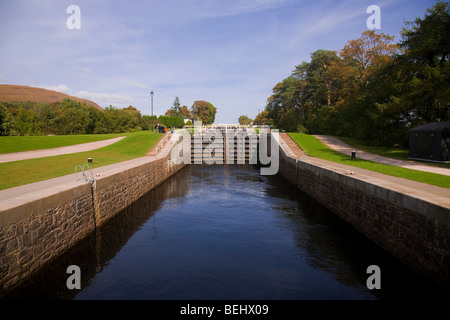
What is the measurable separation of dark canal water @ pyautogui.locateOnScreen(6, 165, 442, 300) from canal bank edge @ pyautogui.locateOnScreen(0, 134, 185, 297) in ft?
1.38

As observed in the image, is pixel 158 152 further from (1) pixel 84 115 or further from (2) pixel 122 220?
(1) pixel 84 115

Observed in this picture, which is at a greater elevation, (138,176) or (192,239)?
(138,176)

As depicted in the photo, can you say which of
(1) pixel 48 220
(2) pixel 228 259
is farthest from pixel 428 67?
(1) pixel 48 220

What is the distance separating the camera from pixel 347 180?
1209 cm

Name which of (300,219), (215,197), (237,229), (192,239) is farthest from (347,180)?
(215,197)

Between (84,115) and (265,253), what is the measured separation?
52046 mm

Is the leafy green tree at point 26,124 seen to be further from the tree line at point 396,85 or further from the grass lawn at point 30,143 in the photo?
the tree line at point 396,85

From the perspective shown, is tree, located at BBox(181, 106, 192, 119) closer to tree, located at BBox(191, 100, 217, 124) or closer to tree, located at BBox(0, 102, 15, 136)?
tree, located at BBox(191, 100, 217, 124)

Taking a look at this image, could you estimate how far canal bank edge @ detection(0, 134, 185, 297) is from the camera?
6.48 meters

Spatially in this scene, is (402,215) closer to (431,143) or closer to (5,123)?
(431,143)

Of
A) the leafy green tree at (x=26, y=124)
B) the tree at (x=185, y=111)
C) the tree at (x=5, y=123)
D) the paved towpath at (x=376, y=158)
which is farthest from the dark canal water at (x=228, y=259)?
the tree at (x=185, y=111)

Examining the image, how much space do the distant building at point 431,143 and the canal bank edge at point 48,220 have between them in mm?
16681

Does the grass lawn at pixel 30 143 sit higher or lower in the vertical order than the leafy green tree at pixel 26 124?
lower

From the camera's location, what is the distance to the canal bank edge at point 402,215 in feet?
21.9
